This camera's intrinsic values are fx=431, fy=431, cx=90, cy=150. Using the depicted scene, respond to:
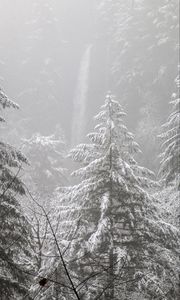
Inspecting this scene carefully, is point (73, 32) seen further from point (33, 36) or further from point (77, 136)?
point (77, 136)

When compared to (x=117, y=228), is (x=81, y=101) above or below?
above

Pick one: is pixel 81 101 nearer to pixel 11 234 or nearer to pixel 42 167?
pixel 42 167

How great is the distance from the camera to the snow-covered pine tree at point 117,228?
9766 millimetres

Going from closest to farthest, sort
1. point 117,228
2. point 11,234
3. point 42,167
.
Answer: point 11,234, point 117,228, point 42,167

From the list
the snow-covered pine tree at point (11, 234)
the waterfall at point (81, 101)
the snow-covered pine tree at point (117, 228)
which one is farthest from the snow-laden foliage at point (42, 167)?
the snow-covered pine tree at point (11, 234)

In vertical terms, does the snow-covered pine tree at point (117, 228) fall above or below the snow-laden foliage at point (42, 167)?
below

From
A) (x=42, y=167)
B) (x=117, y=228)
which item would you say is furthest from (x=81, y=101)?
(x=117, y=228)

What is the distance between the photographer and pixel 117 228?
1045cm

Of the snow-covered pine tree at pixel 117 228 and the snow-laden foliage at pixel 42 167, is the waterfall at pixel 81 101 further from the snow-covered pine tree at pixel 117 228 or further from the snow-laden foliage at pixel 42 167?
the snow-covered pine tree at pixel 117 228

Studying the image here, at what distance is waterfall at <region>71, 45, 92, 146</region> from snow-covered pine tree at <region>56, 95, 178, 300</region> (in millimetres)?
28799

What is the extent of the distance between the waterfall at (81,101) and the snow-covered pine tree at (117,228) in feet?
94.5

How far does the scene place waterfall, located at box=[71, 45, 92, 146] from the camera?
134ft

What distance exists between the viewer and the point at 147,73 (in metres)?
38.5

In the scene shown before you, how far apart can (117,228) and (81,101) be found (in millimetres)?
33936
